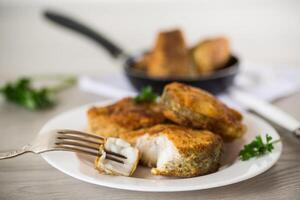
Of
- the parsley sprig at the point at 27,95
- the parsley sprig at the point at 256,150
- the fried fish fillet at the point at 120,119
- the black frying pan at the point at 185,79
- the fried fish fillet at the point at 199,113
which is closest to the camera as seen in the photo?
the parsley sprig at the point at 256,150

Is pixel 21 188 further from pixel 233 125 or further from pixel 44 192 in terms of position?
pixel 233 125

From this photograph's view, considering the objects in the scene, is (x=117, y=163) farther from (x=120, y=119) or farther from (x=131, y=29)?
(x=131, y=29)

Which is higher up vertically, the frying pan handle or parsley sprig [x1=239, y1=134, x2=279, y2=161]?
the frying pan handle

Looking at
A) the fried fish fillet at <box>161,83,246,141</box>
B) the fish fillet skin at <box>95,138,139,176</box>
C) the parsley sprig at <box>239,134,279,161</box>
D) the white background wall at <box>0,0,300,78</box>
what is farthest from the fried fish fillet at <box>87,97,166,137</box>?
the white background wall at <box>0,0,300,78</box>

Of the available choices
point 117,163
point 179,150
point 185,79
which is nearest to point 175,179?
point 179,150

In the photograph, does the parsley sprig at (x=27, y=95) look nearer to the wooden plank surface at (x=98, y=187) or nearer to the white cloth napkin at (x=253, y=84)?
the white cloth napkin at (x=253, y=84)

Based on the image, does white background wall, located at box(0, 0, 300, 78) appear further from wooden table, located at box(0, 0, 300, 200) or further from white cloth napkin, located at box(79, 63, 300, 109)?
white cloth napkin, located at box(79, 63, 300, 109)

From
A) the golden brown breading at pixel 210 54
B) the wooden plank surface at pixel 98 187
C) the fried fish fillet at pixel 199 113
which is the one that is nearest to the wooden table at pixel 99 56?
the wooden plank surface at pixel 98 187

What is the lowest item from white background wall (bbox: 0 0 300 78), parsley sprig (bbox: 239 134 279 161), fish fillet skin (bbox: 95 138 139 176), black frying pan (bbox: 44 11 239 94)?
fish fillet skin (bbox: 95 138 139 176)
